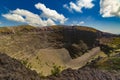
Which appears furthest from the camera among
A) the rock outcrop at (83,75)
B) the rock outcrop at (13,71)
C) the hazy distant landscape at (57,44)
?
the hazy distant landscape at (57,44)

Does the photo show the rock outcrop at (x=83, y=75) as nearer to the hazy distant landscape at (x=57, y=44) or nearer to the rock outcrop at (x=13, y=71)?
the rock outcrop at (x=13, y=71)

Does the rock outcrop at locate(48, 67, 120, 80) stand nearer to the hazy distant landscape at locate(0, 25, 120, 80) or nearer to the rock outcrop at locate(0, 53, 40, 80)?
the rock outcrop at locate(0, 53, 40, 80)

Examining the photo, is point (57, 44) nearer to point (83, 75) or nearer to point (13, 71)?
point (83, 75)

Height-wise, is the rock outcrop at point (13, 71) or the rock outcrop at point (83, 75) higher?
the rock outcrop at point (13, 71)

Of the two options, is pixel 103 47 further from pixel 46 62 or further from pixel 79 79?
pixel 79 79

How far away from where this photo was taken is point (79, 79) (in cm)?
1616

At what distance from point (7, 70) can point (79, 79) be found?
16.3 feet

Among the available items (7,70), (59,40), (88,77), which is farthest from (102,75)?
(59,40)

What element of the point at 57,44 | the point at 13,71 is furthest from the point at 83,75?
the point at 57,44

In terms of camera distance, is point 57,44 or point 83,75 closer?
point 83,75

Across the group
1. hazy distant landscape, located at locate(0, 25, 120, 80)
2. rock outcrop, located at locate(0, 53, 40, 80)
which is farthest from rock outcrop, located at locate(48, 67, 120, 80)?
hazy distant landscape, located at locate(0, 25, 120, 80)

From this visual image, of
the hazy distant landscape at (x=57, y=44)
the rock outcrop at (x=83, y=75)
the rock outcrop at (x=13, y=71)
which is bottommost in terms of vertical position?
the hazy distant landscape at (x=57, y=44)

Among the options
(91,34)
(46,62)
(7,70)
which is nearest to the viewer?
(7,70)

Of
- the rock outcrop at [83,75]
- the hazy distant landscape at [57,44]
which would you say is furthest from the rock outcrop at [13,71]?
the hazy distant landscape at [57,44]
